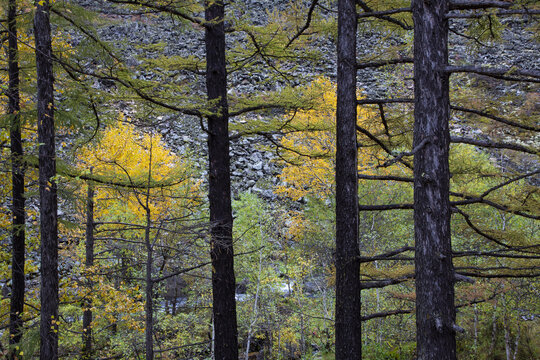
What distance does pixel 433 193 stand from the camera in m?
2.91

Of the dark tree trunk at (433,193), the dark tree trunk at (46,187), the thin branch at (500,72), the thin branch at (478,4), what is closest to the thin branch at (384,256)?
the dark tree trunk at (433,193)

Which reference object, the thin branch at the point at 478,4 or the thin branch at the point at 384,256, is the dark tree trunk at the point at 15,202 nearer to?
the thin branch at the point at 384,256

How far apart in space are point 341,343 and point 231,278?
145 cm

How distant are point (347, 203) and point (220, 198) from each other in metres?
1.57

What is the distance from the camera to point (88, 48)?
4613 mm

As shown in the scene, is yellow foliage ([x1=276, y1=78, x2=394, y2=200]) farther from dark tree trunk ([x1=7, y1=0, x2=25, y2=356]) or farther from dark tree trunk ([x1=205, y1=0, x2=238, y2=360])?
dark tree trunk ([x1=7, y1=0, x2=25, y2=356])

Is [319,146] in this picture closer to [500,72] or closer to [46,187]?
[46,187]

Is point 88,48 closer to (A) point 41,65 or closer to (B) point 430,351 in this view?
(A) point 41,65

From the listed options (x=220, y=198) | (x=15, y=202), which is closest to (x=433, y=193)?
(x=220, y=198)

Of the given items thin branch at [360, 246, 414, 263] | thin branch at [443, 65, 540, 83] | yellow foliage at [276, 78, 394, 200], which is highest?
yellow foliage at [276, 78, 394, 200]

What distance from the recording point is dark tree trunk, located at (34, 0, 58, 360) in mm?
4184

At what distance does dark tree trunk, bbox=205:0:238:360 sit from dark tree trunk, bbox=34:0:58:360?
5.76 feet

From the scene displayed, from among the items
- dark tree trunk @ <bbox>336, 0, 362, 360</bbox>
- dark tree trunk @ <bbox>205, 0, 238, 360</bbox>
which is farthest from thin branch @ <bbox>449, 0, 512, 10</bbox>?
dark tree trunk @ <bbox>205, 0, 238, 360</bbox>

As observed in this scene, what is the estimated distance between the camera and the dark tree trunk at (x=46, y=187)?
4184 millimetres
